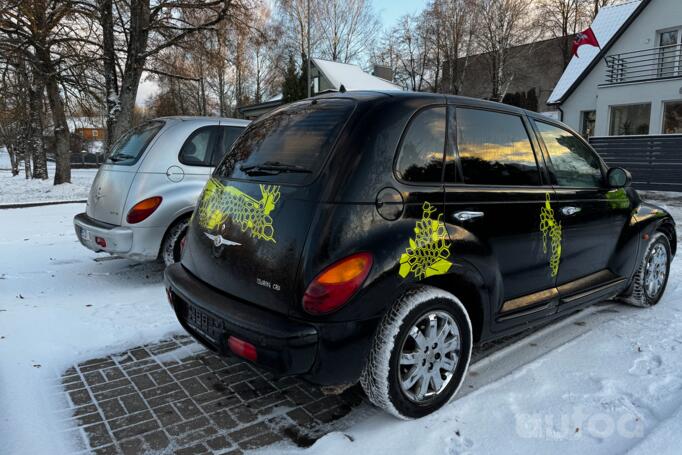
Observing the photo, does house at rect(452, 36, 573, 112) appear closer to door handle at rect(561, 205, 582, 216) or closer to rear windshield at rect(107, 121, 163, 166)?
rear windshield at rect(107, 121, 163, 166)

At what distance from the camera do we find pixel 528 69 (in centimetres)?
4284

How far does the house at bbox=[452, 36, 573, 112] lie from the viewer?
130 ft

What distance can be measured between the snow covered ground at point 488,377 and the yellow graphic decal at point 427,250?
2.85ft

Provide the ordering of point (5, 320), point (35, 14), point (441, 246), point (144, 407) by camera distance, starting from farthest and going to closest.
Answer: point (35, 14)
point (5, 320)
point (144, 407)
point (441, 246)

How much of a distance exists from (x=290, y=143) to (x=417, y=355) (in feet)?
4.63

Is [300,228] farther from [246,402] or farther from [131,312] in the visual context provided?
[131,312]

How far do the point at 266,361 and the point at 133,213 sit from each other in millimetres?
3120

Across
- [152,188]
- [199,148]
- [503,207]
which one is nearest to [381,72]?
[199,148]

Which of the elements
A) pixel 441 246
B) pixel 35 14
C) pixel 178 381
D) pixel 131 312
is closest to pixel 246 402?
pixel 178 381

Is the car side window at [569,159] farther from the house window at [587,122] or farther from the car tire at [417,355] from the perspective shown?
the house window at [587,122]

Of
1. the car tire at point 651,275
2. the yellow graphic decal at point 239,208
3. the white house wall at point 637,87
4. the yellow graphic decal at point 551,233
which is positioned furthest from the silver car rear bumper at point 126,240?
A: the white house wall at point 637,87

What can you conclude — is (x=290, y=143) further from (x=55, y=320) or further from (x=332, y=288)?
(x=55, y=320)

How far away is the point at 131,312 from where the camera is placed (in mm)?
4320

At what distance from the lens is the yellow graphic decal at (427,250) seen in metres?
2.52
